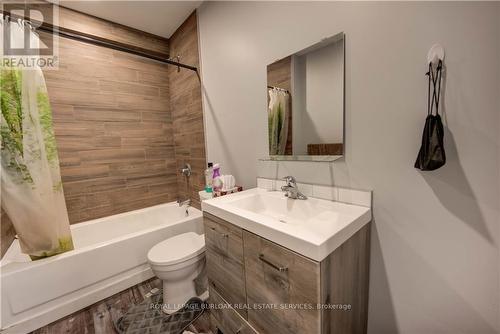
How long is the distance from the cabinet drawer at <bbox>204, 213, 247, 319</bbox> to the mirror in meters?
0.63

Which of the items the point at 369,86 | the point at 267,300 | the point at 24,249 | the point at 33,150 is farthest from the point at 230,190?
the point at 24,249

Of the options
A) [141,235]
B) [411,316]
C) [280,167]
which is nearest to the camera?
[411,316]

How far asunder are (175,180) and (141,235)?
104 centimetres

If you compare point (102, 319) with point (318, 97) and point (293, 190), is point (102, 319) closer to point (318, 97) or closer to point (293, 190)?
point (293, 190)

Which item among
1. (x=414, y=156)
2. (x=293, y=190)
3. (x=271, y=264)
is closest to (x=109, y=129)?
(x=293, y=190)

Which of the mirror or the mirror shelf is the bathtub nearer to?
the mirror shelf

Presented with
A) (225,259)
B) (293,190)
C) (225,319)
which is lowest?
(225,319)

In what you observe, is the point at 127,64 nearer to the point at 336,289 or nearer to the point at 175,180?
the point at 175,180

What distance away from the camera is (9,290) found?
131 cm

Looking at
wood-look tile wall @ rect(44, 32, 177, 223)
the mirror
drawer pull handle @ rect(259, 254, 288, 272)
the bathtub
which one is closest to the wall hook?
the mirror

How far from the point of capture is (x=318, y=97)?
118cm

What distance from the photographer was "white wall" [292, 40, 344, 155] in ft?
3.55

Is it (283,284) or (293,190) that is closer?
(283,284)

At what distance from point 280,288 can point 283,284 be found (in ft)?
0.10
